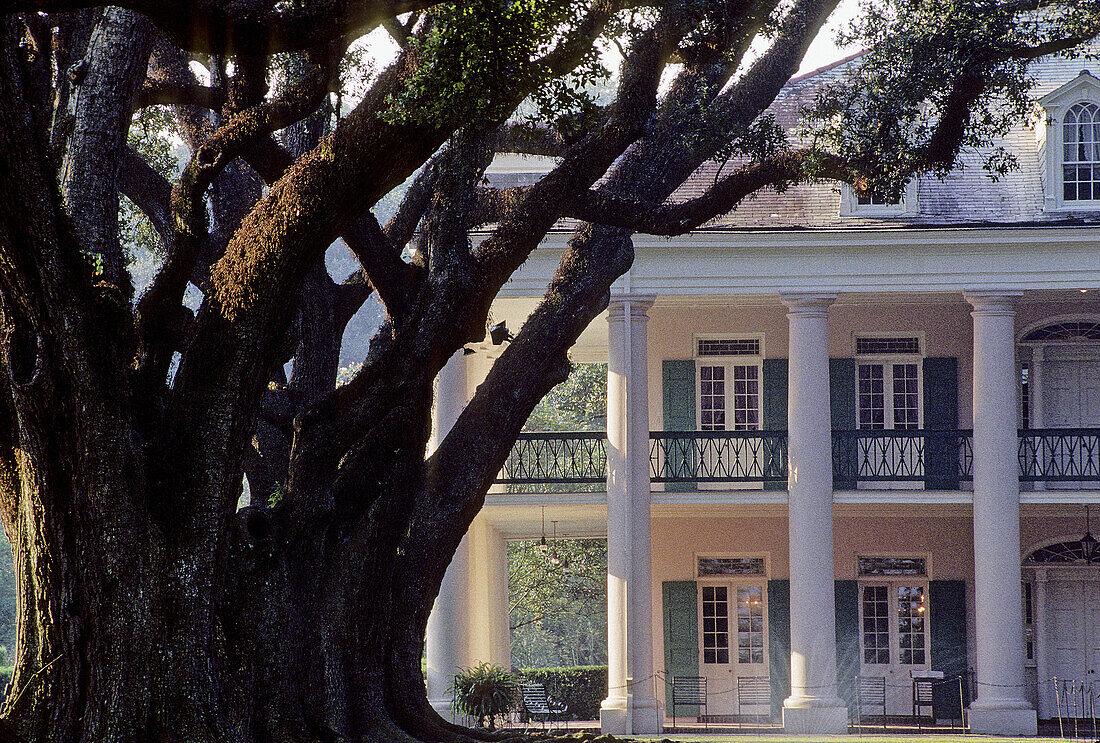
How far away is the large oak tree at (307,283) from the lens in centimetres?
619

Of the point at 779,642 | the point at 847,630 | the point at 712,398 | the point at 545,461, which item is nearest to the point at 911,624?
the point at 847,630

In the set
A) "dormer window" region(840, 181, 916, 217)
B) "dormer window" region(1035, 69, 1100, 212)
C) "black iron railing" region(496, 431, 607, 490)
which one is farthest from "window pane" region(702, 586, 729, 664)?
"dormer window" region(1035, 69, 1100, 212)

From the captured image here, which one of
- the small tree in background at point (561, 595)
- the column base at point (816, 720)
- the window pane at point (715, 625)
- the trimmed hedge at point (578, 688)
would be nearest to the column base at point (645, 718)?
the column base at point (816, 720)

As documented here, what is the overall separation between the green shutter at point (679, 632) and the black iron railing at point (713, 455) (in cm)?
202

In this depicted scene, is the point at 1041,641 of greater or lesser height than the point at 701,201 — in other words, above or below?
below

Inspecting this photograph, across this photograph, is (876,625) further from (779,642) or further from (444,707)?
(444,707)

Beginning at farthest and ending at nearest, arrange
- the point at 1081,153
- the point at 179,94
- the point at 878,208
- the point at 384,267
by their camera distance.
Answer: the point at 1081,153 → the point at 878,208 → the point at 179,94 → the point at 384,267

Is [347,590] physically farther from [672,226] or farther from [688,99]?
[688,99]

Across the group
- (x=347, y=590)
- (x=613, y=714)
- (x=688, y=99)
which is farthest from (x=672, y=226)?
(x=613, y=714)

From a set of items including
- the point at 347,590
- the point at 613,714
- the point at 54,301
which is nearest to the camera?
the point at 54,301

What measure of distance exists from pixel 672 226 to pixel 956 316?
1204cm

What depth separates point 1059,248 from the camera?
17.7m

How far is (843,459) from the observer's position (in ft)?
63.2

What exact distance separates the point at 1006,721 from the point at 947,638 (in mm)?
2513
